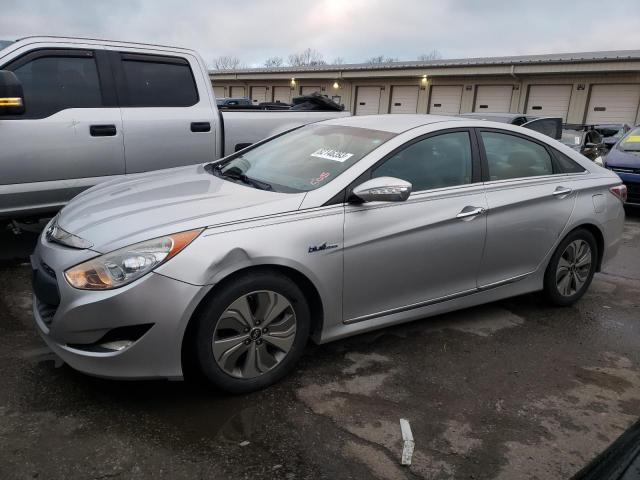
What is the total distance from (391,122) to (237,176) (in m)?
1.17

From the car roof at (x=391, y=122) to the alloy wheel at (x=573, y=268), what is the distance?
1469mm

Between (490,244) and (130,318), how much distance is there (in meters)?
2.44

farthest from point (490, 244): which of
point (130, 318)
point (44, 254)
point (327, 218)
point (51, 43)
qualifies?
point (51, 43)

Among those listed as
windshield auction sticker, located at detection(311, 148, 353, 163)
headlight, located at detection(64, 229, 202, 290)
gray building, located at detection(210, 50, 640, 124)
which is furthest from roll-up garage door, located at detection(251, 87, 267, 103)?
headlight, located at detection(64, 229, 202, 290)

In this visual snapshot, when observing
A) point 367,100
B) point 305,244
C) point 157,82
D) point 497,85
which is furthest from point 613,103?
point 305,244

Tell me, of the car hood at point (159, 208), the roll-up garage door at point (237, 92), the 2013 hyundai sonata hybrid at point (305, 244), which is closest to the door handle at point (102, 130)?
the 2013 hyundai sonata hybrid at point (305, 244)

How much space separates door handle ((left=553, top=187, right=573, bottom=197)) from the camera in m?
4.13

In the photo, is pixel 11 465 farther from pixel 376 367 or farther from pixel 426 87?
pixel 426 87

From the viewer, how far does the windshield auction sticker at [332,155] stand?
3.40 metres

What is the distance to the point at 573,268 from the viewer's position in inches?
174

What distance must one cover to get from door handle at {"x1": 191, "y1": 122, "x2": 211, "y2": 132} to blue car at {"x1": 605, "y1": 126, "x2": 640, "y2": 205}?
7.01 metres

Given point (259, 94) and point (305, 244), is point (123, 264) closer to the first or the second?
point (305, 244)

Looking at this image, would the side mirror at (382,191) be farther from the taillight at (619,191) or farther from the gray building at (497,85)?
the gray building at (497,85)

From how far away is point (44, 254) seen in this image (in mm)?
2877
